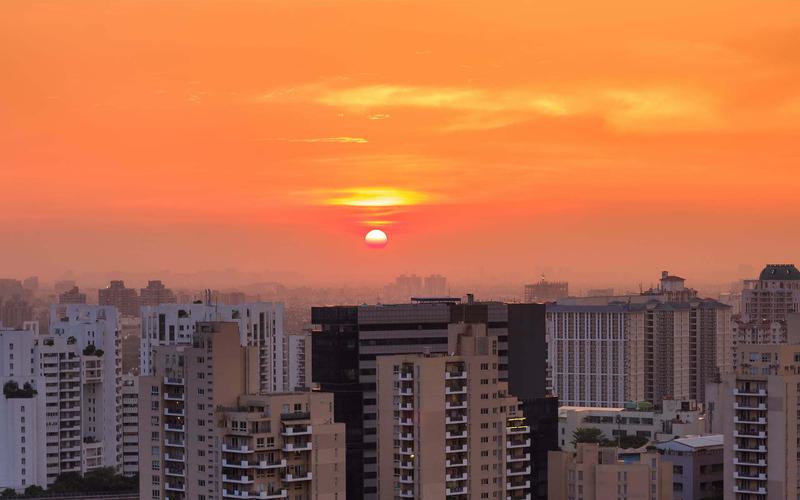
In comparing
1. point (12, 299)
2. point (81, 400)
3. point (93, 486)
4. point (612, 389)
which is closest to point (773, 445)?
point (93, 486)

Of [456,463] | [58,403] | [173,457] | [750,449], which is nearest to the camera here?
[173,457]

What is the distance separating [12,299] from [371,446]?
28817mm

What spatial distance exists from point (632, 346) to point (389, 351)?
5084 centimetres

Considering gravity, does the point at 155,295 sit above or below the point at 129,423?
above

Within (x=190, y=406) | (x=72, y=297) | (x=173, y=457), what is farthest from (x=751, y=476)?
(x=72, y=297)

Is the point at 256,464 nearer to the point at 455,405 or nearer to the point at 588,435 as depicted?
the point at 455,405

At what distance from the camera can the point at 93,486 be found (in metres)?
57.9

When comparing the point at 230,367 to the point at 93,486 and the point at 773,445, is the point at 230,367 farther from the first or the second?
the point at 93,486

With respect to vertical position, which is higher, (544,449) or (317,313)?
(317,313)

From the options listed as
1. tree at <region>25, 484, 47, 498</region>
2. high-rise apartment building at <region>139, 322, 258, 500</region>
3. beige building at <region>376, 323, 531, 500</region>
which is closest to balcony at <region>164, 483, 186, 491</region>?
high-rise apartment building at <region>139, 322, 258, 500</region>

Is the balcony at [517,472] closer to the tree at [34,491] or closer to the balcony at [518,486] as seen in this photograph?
the balcony at [518,486]

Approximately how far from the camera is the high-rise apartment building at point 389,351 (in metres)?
42.9

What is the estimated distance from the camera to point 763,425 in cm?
3775

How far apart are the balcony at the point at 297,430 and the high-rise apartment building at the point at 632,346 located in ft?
195
